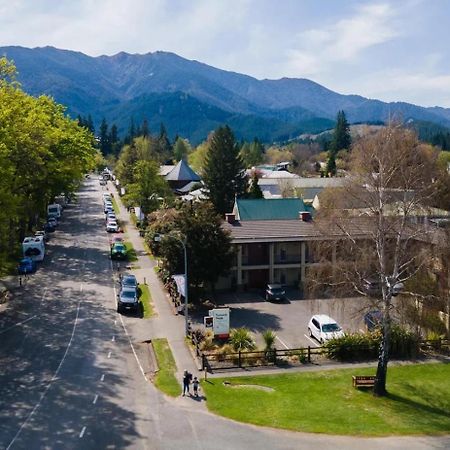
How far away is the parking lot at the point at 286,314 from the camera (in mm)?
36156

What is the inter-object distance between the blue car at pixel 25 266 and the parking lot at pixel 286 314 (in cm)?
1835

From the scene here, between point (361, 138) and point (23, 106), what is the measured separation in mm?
27171

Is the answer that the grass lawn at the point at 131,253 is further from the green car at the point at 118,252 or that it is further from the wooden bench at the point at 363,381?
the wooden bench at the point at 363,381

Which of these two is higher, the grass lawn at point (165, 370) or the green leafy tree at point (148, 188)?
the green leafy tree at point (148, 188)

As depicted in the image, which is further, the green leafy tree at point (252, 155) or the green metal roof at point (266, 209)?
the green leafy tree at point (252, 155)

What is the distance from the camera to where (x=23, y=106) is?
43.0 m

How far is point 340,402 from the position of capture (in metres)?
26.9

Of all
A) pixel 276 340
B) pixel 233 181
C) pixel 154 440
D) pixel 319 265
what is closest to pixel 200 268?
pixel 276 340

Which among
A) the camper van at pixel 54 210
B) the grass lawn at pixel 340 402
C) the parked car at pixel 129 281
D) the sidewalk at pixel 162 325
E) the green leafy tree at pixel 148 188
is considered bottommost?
the grass lawn at pixel 340 402

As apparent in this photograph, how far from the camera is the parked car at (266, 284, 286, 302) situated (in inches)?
1738

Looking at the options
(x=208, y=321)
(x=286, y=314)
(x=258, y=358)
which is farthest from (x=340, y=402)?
(x=286, y=314)

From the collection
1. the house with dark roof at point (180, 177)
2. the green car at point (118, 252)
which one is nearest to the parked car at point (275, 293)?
the green car at point (118, 252)

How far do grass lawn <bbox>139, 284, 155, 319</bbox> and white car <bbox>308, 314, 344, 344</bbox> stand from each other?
12.0 metres

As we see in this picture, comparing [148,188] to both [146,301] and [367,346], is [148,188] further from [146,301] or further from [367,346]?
[367,346]
